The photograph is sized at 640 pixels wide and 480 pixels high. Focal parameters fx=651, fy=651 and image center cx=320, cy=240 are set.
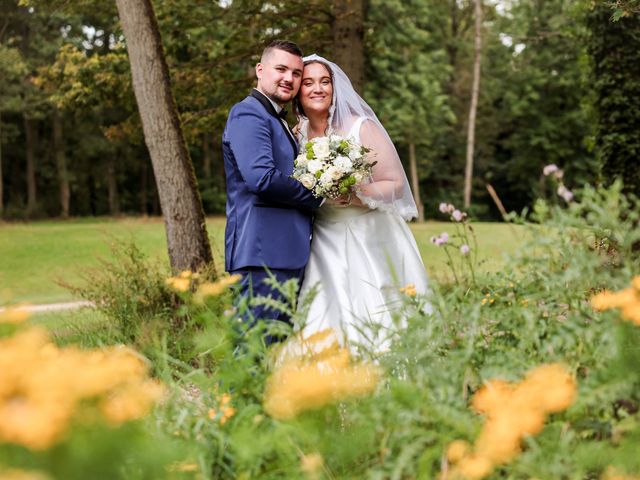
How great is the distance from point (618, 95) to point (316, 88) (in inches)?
332

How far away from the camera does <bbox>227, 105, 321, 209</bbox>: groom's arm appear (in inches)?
137

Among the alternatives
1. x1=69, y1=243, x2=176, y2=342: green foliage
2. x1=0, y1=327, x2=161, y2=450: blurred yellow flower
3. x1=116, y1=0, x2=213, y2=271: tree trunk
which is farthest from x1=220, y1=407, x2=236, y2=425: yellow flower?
x1=116, y1=0, x2=213, y2=271: tree trunk

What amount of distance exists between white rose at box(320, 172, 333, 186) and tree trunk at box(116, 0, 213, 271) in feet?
11.0

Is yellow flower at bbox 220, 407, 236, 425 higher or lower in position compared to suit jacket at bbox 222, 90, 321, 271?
lower

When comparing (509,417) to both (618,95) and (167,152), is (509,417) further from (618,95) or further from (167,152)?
(618,95)

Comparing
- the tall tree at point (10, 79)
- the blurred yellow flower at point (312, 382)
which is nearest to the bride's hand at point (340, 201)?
the blurred yellow flower at point (312, 382)

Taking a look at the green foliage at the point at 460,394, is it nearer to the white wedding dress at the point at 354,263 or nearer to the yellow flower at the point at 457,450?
the yellow flower at the point at 457,450

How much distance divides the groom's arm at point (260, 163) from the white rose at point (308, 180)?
4 centimetres

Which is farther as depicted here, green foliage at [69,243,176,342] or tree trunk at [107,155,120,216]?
tree trunk at [107,155,120,216]

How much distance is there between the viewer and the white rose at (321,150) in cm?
356

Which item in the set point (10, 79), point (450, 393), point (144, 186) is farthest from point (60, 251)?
point (144, 186)

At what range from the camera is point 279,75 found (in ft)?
12.6

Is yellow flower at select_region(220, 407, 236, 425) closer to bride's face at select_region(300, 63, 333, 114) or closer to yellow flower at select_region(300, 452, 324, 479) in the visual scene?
yellow flower at select_region(300, 452, 324, 479)

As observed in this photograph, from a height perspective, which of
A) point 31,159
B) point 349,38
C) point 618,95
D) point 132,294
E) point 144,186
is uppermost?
point 349,38
